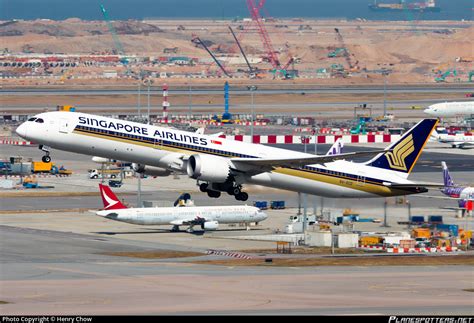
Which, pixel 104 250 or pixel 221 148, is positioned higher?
pixel 221 148

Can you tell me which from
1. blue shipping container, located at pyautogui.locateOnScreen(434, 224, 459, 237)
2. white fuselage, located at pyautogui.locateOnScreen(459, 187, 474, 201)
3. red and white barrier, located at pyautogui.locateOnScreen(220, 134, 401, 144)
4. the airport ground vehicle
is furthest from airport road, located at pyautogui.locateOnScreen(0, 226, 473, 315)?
the airport ground vehicle

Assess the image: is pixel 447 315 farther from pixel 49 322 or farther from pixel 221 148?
pixel 221 148

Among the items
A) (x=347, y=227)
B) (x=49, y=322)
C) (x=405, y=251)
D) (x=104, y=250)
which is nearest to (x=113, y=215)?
(x=104, y=250)

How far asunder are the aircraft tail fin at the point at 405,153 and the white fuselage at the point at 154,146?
13.3ft

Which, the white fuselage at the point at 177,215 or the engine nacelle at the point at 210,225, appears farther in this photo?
the engine nacelle at the point at 210,225

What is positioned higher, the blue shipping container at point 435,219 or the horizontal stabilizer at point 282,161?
the horizontal stabilizer at point 282,161

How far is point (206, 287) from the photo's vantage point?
82.8 metres

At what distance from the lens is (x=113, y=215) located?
396 feet

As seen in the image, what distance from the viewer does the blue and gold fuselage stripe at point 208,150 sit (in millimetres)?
92125

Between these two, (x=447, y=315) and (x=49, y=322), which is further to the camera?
(x=447, y=315)

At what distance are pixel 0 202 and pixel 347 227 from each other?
164 ft

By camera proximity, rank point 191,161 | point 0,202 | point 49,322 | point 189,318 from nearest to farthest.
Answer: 1. point 49,322
2. point 189,318
3. point 191,161
4. point 0,202

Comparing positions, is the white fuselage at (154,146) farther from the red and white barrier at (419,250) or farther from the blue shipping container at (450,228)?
the blue shipping container at (450,228)

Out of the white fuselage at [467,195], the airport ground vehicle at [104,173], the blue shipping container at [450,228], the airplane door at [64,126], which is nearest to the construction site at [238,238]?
the airplane door at [64,126]
